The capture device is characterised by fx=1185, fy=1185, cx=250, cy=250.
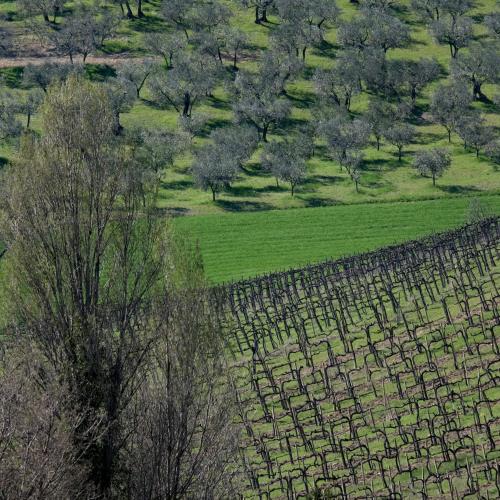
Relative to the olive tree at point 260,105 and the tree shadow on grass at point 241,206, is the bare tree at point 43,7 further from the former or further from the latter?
the tree shadow on grass at point 241,206

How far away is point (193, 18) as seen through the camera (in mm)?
147000

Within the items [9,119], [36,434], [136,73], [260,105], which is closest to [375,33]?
[260,105]

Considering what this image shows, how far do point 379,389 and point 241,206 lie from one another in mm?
52611

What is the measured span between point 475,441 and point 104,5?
128 m

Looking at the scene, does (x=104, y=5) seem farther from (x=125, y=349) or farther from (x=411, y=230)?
(x=125, y=349)

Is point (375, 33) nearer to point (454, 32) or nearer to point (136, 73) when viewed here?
point (454, 32)

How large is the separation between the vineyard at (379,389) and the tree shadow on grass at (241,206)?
33645 mm

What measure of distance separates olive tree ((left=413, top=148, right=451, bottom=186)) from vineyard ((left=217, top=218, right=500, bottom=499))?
1558 inches

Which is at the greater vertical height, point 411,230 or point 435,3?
point 411,230

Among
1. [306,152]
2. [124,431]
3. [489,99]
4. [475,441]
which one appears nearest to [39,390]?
[124,431]

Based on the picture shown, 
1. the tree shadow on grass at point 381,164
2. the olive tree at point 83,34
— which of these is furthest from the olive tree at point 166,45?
the tree shadow on grass at point 381,164

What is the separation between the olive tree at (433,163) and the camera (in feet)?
314

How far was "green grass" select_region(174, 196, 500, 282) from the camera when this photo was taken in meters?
75.1

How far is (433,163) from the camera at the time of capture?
95750 millimetres
